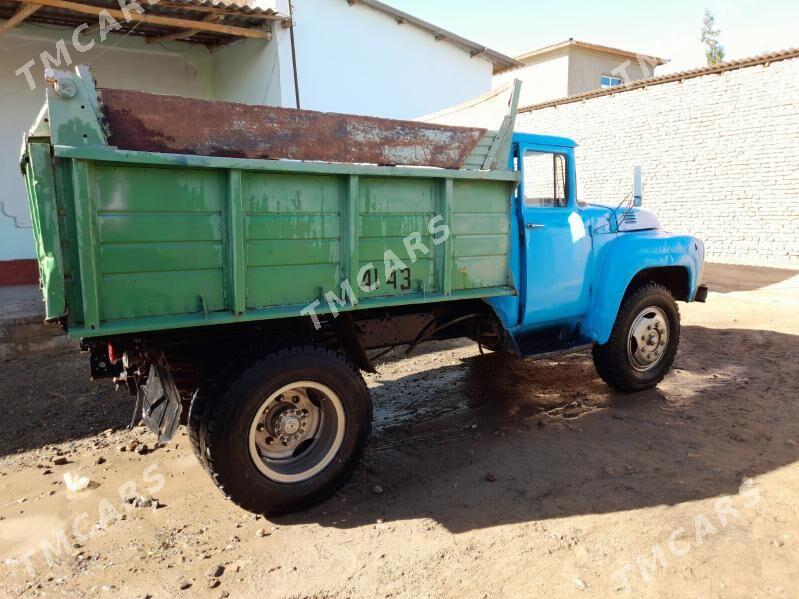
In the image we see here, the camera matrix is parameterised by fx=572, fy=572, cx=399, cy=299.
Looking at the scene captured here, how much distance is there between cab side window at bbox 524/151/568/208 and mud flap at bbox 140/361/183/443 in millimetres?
2697

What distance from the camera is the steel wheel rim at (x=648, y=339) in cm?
483

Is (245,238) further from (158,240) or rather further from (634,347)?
(634,347)

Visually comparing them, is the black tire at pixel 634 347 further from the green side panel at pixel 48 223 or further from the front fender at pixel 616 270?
the green side panel at pixel 48 223

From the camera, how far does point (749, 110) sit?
39.7 feet

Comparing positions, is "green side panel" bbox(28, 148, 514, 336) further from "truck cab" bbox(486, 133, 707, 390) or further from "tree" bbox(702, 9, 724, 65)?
"tree" bbox(702, 9, 724, 65)

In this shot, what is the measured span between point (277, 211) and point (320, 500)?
5.42 ft

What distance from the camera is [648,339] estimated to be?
4.92 metres

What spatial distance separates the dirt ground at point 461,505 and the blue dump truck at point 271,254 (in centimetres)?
42

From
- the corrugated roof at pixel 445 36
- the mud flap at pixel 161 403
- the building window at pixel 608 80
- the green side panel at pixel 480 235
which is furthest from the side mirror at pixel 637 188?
the building window at pixel 608 80

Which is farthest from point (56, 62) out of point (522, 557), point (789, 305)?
point (789, 305)

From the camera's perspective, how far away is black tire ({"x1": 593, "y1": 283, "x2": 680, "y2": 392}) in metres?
4.71

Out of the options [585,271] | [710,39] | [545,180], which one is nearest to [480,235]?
[545,180]

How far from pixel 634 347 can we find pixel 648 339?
156 millimetres

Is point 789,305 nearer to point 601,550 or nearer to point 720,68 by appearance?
point 720,68
